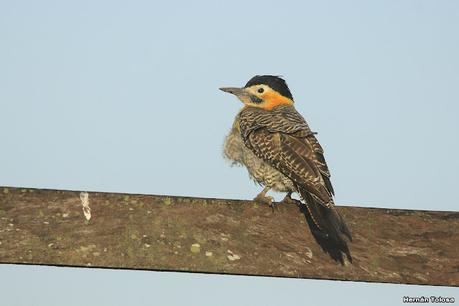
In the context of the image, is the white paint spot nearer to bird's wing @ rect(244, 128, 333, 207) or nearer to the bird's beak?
bird's wing @ rect(244, 128, 333, 207)

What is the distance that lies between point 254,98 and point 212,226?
5.02m

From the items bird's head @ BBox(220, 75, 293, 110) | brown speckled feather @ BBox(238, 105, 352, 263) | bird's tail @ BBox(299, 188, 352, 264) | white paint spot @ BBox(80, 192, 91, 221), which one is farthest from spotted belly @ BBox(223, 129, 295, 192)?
white paint spot @ BBox(80, 192, 91, 221)

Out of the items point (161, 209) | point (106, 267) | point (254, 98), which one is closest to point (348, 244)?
point (161, 209)

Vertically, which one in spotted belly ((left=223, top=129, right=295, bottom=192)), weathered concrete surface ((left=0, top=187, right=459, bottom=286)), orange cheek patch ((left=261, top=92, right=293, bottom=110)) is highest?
orange cheek patch ((left=261, top=92, right=293, bottom=110))

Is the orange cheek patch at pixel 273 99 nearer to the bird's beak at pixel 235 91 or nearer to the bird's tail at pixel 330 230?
the bird's beak at pixel 235 91

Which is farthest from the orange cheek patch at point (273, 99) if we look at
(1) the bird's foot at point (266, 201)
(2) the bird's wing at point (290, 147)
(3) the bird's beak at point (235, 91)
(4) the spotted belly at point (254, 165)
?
(1) the bird's foot at point (266, 201)

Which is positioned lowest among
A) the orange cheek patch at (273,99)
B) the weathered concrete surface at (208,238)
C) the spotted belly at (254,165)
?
the spotted belly at (254,165)

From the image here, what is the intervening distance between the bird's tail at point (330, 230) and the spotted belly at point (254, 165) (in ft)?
6.69

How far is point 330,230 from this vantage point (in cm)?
546

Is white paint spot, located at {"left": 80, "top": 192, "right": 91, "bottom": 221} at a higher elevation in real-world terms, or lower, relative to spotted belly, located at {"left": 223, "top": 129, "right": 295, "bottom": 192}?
higher

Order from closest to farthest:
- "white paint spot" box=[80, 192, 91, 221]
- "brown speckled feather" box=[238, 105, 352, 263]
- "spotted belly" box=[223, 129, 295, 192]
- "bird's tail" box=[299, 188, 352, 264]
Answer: "white paint spot" box=[80, 192, 91, 221] < "bird's tail" box=[299, 188, 352, 264] < "brown speckled feather" box=[238, 105, 352, 263] < "spotted belly" box=[223, 129, 295, 192]

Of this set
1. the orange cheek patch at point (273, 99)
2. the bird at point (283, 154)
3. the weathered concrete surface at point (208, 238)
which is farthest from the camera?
the orange cheek patch at point (273, 99)

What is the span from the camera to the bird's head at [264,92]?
393 inches

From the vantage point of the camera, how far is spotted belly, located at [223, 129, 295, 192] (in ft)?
26.7
